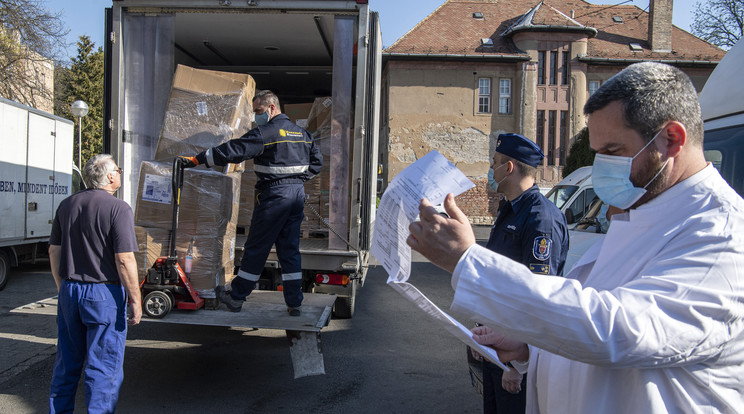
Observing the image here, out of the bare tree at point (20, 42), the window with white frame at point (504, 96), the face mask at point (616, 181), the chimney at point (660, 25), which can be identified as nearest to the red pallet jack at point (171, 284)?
the face mask at point (616, 181)

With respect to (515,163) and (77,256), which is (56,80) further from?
(515,163)

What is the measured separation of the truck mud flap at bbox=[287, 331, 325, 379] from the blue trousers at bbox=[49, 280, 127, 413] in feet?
4.31

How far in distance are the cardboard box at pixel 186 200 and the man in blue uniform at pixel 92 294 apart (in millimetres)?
1097

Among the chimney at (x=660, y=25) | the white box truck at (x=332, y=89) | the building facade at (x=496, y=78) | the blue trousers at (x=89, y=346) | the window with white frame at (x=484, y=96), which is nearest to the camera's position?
the blue trousers at (x=89, y=346)

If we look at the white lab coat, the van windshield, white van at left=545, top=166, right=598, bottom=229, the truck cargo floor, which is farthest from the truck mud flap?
the van windshield

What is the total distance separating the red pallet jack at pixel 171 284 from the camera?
4.36 meters

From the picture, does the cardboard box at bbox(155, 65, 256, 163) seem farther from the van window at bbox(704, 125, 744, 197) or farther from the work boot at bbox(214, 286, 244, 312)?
the van window at bbox(704, 125, 744, 197)

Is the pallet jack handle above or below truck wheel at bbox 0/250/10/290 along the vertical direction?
above

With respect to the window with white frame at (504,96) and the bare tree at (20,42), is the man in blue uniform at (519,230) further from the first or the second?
the window with white frame at (504,96)

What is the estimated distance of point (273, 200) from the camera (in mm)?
4691

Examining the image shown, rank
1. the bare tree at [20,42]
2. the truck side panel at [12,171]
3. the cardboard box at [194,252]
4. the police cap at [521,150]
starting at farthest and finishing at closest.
Answer: 1. the bare tree at [20,42]
2. the truck side panel at [12,171]
3. the cardboard box at [194,252]
4. the police cap at [521,150]

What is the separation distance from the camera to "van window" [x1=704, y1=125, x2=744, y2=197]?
3773 mm

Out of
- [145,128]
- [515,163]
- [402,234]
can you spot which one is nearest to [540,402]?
[402,234]

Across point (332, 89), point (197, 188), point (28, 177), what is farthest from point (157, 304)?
point (28, 177)
